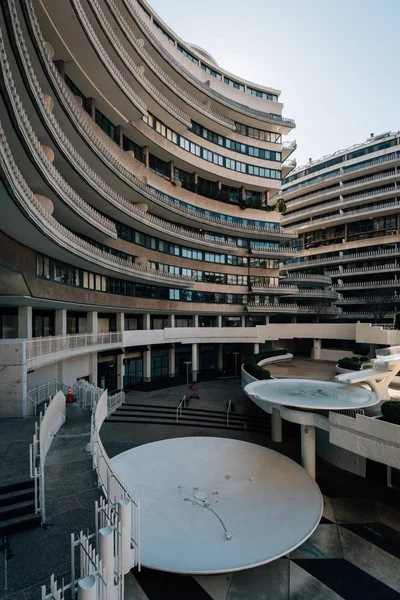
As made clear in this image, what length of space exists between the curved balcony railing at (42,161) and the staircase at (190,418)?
1450 cm

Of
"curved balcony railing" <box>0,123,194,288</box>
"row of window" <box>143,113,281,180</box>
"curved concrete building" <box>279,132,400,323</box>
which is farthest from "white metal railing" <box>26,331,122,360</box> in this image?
"curved concrete building" <box>279,132,400,323</box>

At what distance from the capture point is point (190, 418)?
2470 centimetres

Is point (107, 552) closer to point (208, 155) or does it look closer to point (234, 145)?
point (208, 155)

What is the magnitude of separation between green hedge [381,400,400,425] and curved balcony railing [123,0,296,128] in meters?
38.3

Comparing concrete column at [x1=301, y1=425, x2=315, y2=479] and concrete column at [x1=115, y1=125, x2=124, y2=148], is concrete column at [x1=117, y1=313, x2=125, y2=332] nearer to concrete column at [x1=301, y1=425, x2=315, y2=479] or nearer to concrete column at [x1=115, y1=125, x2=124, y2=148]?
concrete column at [x1=115, y1=125, x2=124, y2=148]

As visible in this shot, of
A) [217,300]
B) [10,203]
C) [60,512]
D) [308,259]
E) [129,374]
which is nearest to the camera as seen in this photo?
[60,512]

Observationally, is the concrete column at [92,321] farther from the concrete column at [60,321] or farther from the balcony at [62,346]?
the concrete column at [60,321]

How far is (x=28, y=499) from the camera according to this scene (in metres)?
8.21

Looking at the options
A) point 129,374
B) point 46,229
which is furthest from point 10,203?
point 129,374

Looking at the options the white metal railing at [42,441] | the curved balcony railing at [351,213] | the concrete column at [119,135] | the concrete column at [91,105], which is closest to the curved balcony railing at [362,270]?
the curved balcony railing at [351,213]

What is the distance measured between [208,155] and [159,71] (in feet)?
36.7

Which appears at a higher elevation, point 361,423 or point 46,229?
point 46,229

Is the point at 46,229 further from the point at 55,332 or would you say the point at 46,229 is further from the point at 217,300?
the point at 217,300

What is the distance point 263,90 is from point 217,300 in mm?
35147
